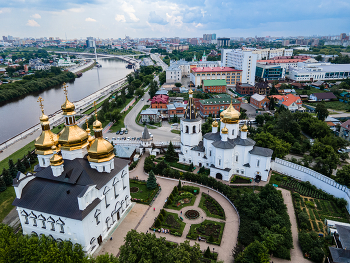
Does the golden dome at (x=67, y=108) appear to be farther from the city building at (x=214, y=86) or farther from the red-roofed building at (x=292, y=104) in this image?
the city building at (x=214, y=86)

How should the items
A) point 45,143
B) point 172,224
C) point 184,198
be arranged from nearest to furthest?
point 45,143 < point 172,224 < point 184,198

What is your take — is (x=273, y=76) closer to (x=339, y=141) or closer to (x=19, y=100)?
(x=339, y=141)

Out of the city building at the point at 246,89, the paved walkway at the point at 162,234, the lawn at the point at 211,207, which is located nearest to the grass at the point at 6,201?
the paved walkway at the point at 162,234

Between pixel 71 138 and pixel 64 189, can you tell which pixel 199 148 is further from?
pixel 64 189

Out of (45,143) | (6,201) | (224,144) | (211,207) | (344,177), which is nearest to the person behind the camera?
(45,143)

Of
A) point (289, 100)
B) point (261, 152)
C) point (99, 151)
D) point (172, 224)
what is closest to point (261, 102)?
point (289, 100)

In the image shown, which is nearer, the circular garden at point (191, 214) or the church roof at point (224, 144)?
the circular garden at point (191, 214)

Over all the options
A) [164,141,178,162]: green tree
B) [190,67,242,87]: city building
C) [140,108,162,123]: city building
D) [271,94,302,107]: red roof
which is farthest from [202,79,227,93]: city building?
[164,141,178,162]: green tree
